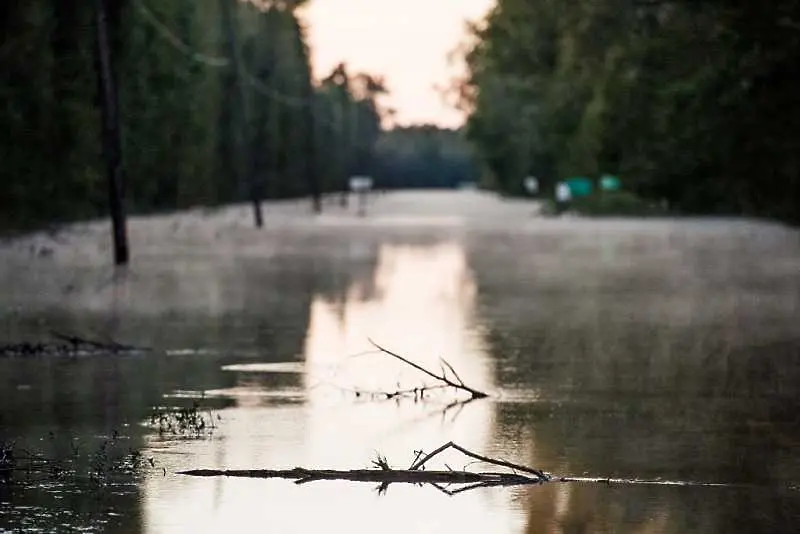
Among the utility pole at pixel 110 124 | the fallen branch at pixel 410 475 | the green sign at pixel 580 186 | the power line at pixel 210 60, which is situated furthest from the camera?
the green sign at pixel 580 186

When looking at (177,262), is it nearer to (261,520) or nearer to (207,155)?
(261,520)

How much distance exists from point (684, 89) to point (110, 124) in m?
10.9

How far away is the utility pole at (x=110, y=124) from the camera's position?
32.2 metres

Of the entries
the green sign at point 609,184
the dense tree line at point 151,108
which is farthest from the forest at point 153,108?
the green sign at point 609,184

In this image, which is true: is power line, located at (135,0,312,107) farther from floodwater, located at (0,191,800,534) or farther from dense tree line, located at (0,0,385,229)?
floodwater, located at (0,191,800,534)

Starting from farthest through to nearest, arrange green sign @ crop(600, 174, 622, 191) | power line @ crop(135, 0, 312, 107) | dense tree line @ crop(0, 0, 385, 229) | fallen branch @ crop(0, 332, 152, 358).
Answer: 1. green sign @ crop(600, 174, 622, 191)
2. power line @ crop(135, 0, 312, 107)
3. dense tree line @ crop(0, 0, 385, 229)
4. fallen branch @ crop(0, 332, 152, 358)

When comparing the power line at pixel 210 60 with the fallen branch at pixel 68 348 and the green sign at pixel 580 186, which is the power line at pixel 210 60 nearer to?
the green sign at pixel 580 186

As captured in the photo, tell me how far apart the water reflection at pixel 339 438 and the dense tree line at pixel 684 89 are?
9719 millimetres

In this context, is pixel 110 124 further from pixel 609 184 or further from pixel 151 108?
pixel 609 184

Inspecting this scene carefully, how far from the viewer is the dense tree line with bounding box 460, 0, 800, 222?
96.9 ft

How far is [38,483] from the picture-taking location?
9.95 m

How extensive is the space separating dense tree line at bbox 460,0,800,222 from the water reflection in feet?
31.9

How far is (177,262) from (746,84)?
1270 centimetres

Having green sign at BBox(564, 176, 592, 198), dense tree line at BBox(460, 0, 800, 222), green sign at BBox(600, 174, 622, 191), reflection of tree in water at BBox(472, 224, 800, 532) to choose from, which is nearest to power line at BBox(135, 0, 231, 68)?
dense tree line at BBox(460, 0, 800, 222)
